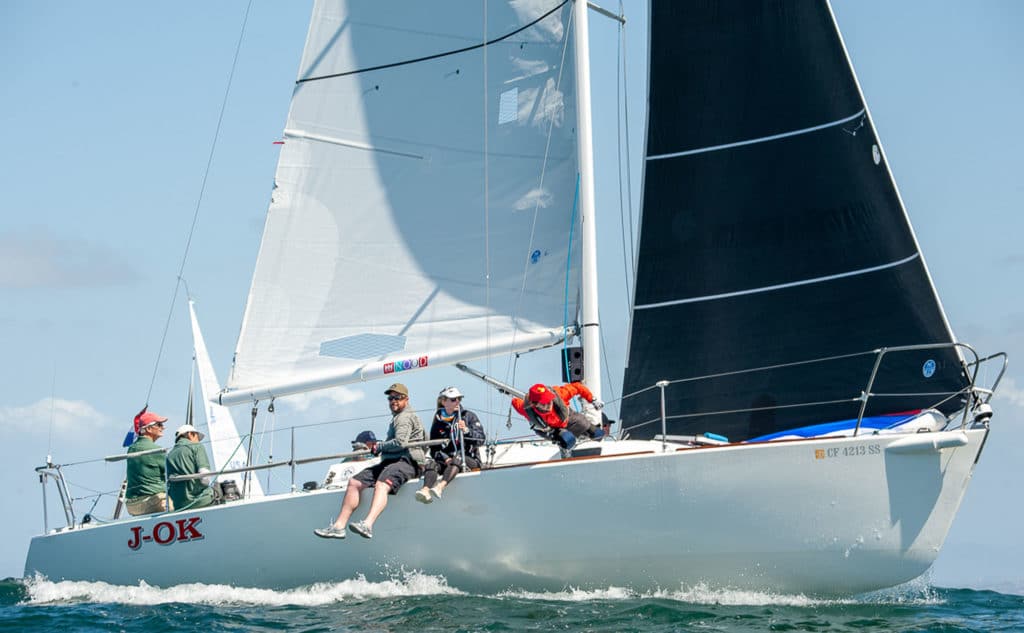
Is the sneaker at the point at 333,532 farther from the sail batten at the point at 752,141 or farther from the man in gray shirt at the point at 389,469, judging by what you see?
the sail batten at the point at 752,141

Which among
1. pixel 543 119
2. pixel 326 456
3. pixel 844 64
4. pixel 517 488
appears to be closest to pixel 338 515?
pixel 326 456

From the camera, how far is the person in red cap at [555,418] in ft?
31.7

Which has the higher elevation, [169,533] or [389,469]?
[389,469]

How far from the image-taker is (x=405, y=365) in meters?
10.9

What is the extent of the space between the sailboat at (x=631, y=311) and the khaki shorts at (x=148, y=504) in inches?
8.7

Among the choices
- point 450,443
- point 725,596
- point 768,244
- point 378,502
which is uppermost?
point 768,244

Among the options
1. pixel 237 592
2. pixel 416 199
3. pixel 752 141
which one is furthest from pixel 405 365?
pixel 752 141

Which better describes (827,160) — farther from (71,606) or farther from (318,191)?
(71,606)

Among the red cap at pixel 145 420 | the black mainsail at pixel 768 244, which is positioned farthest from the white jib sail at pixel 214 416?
the black mainsail at pixel 768 244

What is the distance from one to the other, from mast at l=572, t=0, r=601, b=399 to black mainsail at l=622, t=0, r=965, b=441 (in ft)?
1.34

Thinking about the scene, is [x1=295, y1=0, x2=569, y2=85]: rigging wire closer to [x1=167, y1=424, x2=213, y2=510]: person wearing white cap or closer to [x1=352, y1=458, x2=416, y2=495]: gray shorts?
[x1=167, y1=424, x2=213, y2=510]: person wearing white cap

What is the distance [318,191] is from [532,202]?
213cm

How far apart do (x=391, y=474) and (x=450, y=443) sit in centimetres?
56

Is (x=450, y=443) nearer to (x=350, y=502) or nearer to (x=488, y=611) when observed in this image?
(x=350, y=502)
